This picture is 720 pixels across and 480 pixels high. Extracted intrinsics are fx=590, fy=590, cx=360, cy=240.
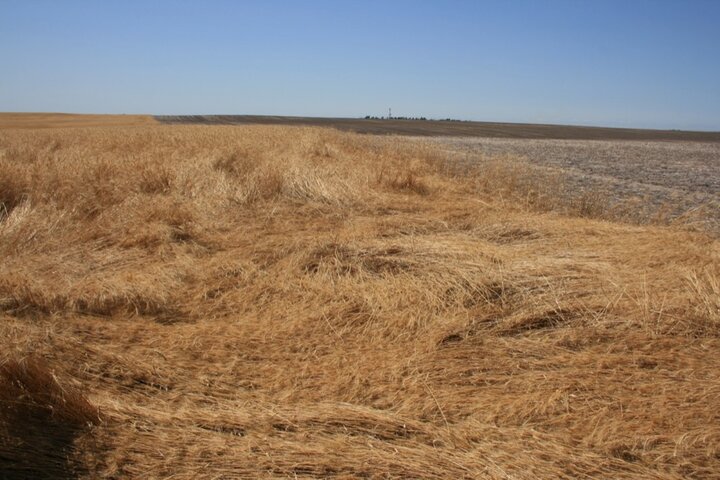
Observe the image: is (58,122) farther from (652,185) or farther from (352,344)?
(352,344)

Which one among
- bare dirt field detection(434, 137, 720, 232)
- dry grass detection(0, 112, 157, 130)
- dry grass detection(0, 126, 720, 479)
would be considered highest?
dry grass detection(0, 112, 157, 130)

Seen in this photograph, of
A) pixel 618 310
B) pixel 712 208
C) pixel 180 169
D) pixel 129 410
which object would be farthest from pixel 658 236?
pixel 180 169

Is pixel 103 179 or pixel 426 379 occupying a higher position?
pixel 103 179

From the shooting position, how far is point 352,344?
408 centimetres

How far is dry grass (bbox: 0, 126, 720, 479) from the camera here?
2.76 meters

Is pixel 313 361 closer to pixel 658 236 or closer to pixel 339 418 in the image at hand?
pixel 339 418

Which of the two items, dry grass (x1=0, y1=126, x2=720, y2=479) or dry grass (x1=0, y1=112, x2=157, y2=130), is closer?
dry grass (x1=0, y1=126, x2=720, y2=479)

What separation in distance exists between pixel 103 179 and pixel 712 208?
1006 centimetres

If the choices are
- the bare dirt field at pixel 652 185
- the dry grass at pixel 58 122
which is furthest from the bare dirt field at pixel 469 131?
the bare dirt field at pixel 652 185

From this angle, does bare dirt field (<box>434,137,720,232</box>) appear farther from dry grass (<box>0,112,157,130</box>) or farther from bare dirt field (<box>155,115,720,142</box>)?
dry grass (<box>0,112,157,130</box>)

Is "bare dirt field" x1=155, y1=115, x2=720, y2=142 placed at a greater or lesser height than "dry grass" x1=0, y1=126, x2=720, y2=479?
greater

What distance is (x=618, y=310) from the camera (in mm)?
4367

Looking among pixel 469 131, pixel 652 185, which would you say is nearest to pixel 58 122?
pixel 469 131

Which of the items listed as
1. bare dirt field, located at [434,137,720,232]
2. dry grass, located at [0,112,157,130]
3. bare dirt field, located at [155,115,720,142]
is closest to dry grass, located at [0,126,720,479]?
bare dirt field, located at [434,137,720,232]
